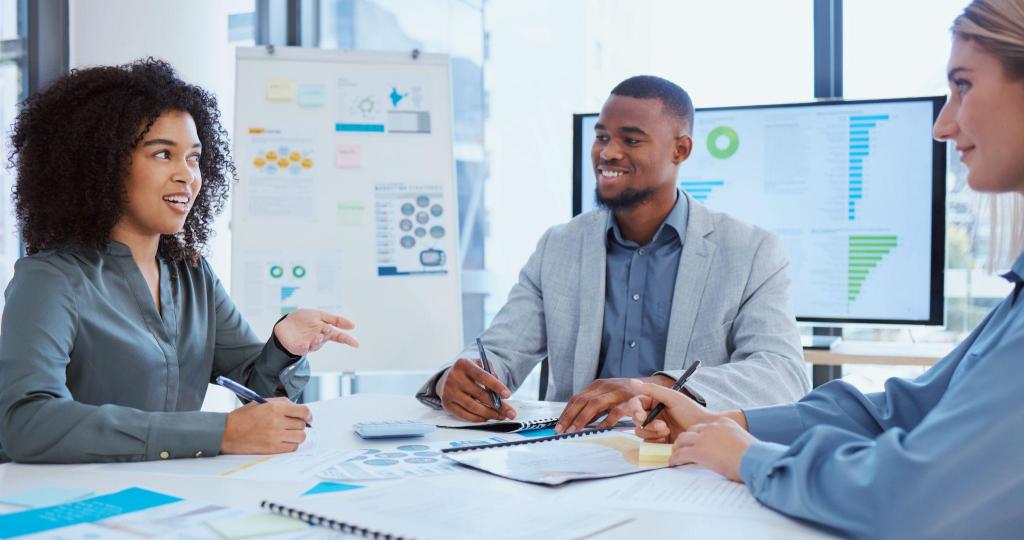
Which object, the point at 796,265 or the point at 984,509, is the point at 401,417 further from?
the point at 796,265

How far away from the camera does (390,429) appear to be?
5.49ft

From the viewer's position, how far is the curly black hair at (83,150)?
192 cm

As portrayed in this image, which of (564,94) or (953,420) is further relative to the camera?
(564,94)

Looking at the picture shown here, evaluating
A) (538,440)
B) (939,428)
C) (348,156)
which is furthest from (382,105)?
(939,428)

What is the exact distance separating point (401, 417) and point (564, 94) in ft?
7.87

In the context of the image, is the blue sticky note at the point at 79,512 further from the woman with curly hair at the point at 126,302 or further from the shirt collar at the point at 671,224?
the shirt collar at the point at 671,224

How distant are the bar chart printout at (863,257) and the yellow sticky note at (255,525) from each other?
2.48 metres

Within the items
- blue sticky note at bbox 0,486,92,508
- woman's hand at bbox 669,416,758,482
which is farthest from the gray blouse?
woman's hand at bbox 669,416,758,482

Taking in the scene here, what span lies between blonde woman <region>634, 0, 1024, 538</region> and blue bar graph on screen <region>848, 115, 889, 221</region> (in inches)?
66.8

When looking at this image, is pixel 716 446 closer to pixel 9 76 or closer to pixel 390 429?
pixel 390 429

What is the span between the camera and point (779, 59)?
3.59 meters

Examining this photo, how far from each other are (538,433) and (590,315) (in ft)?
2.51

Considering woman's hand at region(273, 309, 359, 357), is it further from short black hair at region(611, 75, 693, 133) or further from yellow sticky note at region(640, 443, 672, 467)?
short black hair at region(611, 75, 693, 133)

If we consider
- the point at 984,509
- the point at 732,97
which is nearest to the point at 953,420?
the point at 984,509
